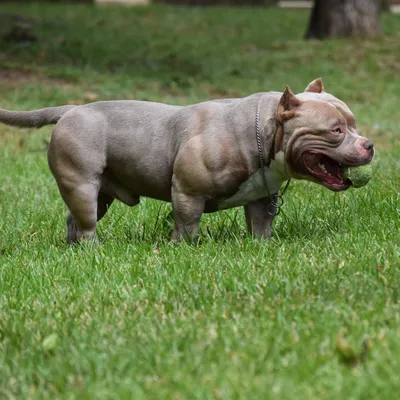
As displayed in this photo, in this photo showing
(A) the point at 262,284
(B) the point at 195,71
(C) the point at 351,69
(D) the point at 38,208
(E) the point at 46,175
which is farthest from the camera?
(C) the point at 351,69

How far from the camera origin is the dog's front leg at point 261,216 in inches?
210

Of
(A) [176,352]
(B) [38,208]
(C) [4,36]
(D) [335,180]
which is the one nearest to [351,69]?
(C) [4,36]

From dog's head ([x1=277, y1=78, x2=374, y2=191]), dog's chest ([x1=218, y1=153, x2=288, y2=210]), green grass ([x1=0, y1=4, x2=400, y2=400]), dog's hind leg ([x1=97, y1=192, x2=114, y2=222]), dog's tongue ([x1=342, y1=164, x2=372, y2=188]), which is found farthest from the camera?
dog's hind leg ([x1=97, y1=192, x2=114, y2=222])

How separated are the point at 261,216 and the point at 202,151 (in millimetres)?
664

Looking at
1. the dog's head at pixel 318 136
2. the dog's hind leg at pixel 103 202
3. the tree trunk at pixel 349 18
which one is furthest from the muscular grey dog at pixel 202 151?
the tree trunk at pixel 349 18

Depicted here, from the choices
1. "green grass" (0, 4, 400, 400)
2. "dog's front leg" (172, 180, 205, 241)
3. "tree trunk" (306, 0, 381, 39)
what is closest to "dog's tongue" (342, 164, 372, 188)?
"green grass" (0, 4, 400, 400)

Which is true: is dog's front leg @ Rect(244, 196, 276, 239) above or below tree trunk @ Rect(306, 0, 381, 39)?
above

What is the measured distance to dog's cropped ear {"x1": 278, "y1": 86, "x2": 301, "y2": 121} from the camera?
4.81 meters

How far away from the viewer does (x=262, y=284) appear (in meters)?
4.07

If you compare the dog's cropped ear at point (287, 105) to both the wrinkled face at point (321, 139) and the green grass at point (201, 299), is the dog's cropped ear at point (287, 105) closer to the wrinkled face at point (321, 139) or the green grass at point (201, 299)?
the wrinkled face at point (321, 139)

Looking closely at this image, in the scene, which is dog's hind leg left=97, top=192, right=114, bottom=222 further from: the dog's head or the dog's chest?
the dog's head

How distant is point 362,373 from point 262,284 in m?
1.20

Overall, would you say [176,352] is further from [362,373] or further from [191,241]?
[191,241]

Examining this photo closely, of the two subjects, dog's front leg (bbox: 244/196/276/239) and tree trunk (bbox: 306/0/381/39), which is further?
tree trunk (bbox: 306/0/381/39)
